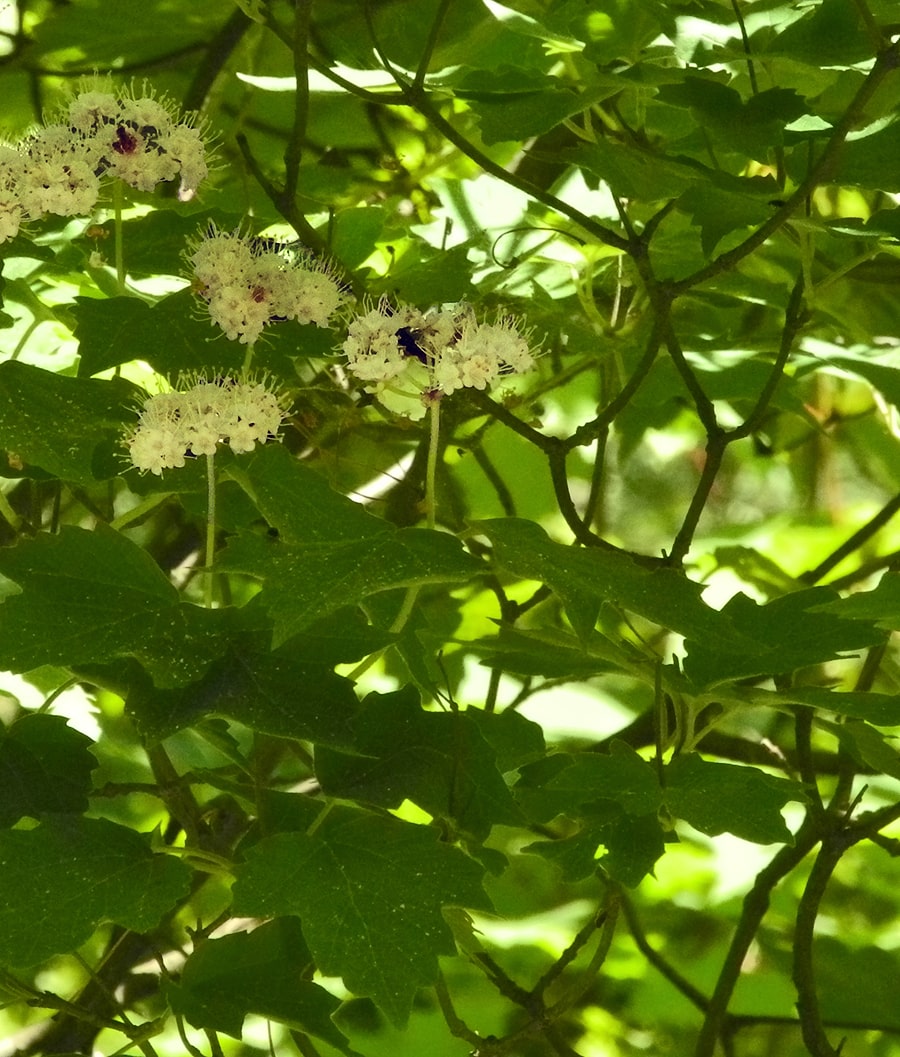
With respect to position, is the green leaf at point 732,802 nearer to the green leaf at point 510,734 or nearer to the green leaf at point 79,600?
the green leaf at point 510,734

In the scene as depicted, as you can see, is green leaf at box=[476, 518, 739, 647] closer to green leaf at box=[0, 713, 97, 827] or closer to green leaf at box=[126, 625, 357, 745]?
green leaf at box=[126, 625, 357, 745]

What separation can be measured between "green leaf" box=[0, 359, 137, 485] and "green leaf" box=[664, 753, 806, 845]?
1.07 ft

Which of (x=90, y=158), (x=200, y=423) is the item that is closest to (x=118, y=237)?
(x=90, y=158)

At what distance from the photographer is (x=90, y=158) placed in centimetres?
67

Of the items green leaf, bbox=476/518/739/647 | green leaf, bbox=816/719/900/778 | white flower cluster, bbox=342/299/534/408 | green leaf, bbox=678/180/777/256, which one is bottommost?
green leaf, bbox=476/518/739/647

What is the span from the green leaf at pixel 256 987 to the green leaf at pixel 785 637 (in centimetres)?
25

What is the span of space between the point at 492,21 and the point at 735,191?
1.45ft

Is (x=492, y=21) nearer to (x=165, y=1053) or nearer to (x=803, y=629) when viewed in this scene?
(x=803, y=629)

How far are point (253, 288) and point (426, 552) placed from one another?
18 centimetres

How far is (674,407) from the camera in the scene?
111 centimetres

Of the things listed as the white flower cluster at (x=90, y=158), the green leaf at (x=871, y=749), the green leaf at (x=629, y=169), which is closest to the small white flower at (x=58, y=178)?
the white flower cluster at (x=90, y=158)

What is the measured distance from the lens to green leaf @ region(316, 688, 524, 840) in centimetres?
60

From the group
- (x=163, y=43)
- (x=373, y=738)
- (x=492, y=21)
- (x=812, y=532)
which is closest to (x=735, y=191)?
(x=373, y=738)

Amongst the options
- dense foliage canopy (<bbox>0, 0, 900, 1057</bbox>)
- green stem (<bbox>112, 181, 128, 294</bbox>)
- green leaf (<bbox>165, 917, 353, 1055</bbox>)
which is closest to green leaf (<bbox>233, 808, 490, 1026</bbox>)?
dense foliage canopy (<bbox>0, 0, 900, 1057</bbox>)
